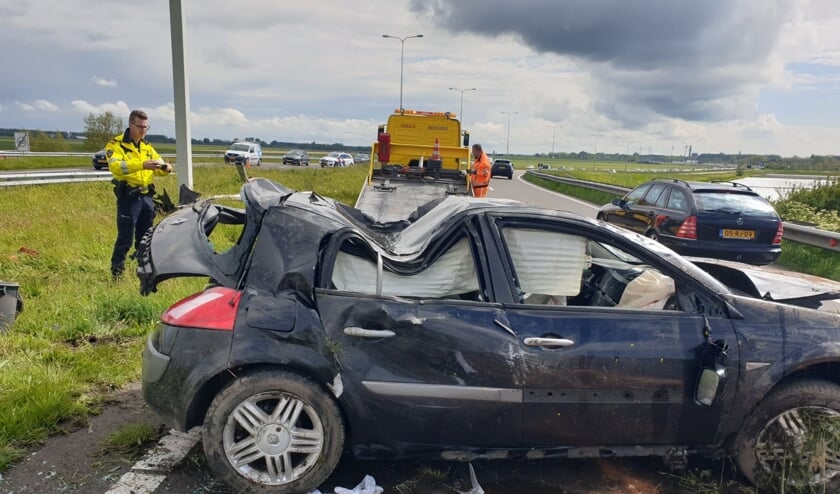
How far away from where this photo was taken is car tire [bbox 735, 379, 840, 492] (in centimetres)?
282

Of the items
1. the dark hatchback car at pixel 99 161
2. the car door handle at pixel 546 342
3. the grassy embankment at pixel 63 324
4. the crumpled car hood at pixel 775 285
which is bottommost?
the grassy embankment at pixel 63 324

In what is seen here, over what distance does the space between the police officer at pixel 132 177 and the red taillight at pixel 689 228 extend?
7003mm

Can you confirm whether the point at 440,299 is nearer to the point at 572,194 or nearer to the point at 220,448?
the point at 220,448

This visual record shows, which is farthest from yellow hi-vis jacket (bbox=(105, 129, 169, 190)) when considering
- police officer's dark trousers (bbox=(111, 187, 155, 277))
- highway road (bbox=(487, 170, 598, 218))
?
highway road (bbox=(487, 170, 598, 218))

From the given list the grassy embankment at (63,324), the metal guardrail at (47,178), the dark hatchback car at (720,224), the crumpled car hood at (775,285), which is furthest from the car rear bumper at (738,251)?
the metal guardrail at (47,178)

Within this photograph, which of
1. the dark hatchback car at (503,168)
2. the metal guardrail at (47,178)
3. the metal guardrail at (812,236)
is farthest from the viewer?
the dark hatchback car at (503,168)

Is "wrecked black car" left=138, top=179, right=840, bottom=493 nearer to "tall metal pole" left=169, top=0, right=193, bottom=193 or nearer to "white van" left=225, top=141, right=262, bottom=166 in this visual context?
"tall metal pole" left=169, top=0, right=193, bottom=193

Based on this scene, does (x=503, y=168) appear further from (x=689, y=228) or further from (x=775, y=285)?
(x=775, y=285)

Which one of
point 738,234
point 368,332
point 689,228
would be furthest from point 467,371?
point 738,234

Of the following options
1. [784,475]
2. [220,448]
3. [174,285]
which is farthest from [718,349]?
A: [174,285]

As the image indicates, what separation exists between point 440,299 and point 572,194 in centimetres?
2363

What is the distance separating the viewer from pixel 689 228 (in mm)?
7988

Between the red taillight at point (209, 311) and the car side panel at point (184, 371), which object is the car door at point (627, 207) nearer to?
the red taillight at point (209, 311)

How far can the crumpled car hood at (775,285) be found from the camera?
10.4 ft
